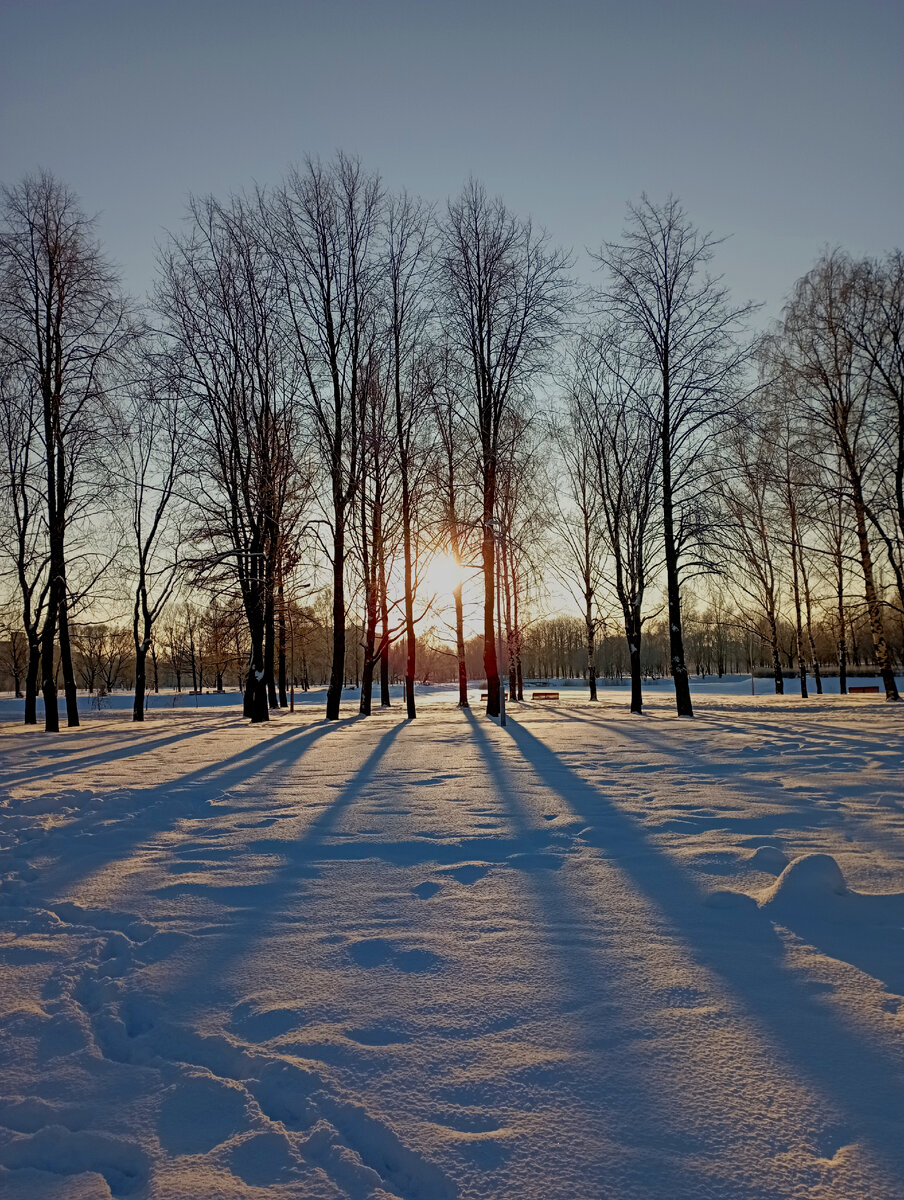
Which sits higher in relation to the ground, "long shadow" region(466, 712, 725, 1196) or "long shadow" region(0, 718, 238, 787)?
"long shadow" region(466, 712, 725, 1196)

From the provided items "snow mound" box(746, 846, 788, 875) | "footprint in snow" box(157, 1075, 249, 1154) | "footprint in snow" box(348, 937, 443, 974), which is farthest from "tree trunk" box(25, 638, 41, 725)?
"snow mound" box(746, 846, 788, 875)

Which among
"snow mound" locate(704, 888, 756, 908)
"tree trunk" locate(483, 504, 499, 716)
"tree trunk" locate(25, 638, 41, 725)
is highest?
"tree trunk" locate(483, 504, 499, 716)

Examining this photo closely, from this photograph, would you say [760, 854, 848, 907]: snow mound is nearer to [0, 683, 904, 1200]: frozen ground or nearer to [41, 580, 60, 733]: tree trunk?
[0, 683, 904, 1200]: frozen ground

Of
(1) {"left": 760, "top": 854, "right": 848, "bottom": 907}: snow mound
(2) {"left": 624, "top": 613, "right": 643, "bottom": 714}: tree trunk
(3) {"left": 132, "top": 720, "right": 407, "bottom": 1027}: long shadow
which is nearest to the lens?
(3) {"left": 132, "top": 720, "right": 407, "bottom": 1027}: long shadow

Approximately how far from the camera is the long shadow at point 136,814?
4.68 metres

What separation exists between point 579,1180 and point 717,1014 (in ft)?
3.31

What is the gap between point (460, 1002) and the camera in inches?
101

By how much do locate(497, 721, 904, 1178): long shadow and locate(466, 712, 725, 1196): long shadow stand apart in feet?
1.49

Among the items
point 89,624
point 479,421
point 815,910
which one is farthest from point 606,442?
point 815,910

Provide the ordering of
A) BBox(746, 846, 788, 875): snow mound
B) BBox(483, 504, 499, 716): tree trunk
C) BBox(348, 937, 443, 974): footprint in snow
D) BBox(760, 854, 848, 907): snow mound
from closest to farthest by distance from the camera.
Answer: BBox(348, 937, 443, 974): footprint in snow
BBox(760, 854, 848, 907): snow mound
BBox(746, 846, 788, 875): snow mound
BBox(483, 504, 499, 716): tree trunk

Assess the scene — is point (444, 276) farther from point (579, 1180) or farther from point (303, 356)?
point (579, 1180)

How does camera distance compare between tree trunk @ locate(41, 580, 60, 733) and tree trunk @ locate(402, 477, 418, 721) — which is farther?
tree trunk @ locate(402, 477, 418, 721)

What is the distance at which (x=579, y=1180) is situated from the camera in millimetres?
1637

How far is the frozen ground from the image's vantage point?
1736mm
